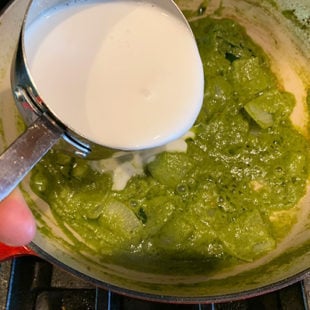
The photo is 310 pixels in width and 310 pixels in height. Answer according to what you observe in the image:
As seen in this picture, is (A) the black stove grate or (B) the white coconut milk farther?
(A) the black stove grate

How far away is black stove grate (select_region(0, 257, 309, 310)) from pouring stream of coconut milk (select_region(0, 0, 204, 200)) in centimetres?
42

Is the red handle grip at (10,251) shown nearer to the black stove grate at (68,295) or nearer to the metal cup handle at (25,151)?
the black stove grate at (68,295)

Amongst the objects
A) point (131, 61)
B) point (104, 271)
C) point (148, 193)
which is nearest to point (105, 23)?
point (131, 61)

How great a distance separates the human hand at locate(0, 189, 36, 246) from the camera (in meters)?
0.88

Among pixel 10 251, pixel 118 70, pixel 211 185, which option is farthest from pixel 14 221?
pixel 211 185

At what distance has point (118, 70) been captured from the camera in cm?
115

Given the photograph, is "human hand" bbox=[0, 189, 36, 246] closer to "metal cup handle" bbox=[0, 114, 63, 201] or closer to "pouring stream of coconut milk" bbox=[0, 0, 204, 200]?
"metal cup handle" bbox=[0, 114, 63, 201]

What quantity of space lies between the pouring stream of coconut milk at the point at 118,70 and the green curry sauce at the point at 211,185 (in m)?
0.27

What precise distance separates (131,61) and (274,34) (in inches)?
24.0

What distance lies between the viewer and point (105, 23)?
1192 millimetres

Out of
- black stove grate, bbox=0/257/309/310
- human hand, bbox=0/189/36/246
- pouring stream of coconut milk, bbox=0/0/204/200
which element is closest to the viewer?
human hand, bbox=0/189/36/246

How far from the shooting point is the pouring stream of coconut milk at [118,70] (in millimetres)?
1096

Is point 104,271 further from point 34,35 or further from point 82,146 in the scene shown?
point 34,35

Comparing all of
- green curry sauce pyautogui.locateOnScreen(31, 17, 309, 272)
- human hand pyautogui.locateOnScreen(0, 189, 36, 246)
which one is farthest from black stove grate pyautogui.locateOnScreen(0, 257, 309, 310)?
human hand pyautogui.locateOnScreen(0, 189, 36, 246)
